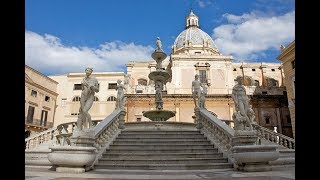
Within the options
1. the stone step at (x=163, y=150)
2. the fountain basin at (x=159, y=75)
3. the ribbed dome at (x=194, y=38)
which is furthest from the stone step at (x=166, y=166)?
the ribbed dome at (x=194, y=38)

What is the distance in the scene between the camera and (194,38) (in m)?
51.8

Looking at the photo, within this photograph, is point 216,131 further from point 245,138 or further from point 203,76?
point 203,76

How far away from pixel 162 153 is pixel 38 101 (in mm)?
37404

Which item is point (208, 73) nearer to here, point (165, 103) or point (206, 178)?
point (165, 103)

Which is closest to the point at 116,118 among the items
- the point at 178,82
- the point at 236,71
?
the point at 178,82

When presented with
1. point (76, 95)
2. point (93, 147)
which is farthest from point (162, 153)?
point (76, 95)

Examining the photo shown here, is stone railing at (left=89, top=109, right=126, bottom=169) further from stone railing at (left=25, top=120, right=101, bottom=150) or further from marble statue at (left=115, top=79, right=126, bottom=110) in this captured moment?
stone railing at (left=25, top=120, right=101, bottom=150)

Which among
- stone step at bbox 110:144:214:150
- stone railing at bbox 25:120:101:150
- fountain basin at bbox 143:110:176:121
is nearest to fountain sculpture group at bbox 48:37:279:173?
stone step at bbox 110:144:214:150

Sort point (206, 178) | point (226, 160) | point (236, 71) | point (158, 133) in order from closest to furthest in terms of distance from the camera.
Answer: point (206, 178) < point (226, 160) < point (158, 133) < point (236, 71)

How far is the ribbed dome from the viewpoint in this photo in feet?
168

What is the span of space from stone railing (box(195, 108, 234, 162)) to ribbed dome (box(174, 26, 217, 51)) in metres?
38.9
